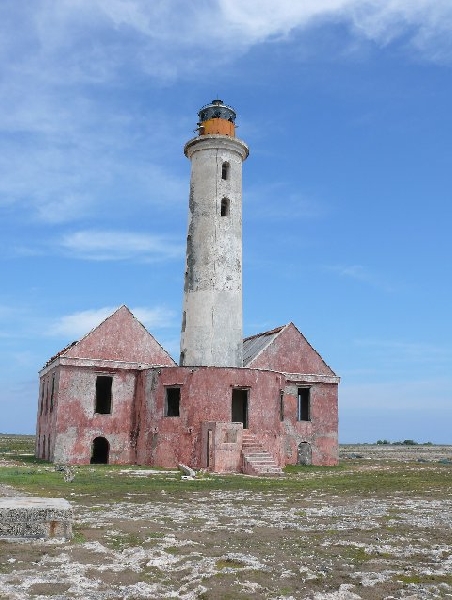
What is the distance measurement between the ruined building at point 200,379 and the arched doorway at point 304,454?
5cm

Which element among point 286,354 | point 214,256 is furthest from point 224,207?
point 286,354

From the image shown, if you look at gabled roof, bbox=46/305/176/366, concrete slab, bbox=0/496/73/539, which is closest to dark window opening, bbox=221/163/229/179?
gabled roof, bbox=46/305/176/366

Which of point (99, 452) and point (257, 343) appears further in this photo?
point (257, 343)

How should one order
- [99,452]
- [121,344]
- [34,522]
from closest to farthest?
[34,522] → [121,344] → [99,452]

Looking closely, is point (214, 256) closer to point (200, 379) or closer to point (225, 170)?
point (225, 170)

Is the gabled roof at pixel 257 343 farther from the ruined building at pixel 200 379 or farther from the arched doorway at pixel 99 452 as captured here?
the arched doorway at pixel 99 452

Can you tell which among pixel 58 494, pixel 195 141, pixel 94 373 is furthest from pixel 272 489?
pixel 195 141

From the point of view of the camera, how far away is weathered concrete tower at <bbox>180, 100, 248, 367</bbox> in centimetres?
2817

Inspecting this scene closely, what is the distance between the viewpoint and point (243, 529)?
33.1 ft

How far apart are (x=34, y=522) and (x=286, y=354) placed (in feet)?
81.2

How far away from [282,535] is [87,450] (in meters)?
19.5

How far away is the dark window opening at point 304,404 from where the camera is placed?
109ft

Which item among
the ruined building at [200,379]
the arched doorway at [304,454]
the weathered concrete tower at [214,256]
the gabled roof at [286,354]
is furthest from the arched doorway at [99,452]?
the arched doorway at [304,454]

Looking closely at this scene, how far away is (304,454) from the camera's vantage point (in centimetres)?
3266
